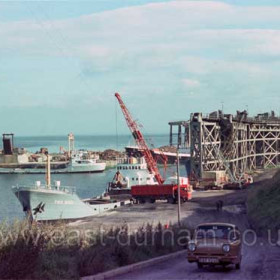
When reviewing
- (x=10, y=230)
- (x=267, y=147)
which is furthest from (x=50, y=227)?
(x=267, y=147)

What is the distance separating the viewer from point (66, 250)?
16.0m

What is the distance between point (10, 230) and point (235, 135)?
7323cm

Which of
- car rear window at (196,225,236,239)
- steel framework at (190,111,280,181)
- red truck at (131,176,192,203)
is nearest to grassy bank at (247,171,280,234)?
red truck at (131,176,192,203)

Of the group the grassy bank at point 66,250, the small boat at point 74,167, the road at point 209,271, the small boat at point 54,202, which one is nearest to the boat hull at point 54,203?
the small boat at point 54,202

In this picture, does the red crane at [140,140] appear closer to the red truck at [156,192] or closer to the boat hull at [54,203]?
the red truck at [156,192]

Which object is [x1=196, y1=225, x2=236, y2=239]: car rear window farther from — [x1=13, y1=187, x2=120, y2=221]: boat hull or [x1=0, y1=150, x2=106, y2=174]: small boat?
[x1=0, y1=150, x2=106, y2=174]: small boat

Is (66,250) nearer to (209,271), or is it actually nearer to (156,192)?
(209,271)

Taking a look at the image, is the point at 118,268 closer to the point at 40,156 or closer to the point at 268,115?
the point at 268,115

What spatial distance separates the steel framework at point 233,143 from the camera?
265 feet

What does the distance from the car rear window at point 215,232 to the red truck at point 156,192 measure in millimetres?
43748

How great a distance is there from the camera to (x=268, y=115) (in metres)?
108

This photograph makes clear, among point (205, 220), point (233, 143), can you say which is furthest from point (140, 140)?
point (205, 220)

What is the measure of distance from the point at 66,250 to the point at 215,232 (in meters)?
4.75

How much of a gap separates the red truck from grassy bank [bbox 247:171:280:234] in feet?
43.1
